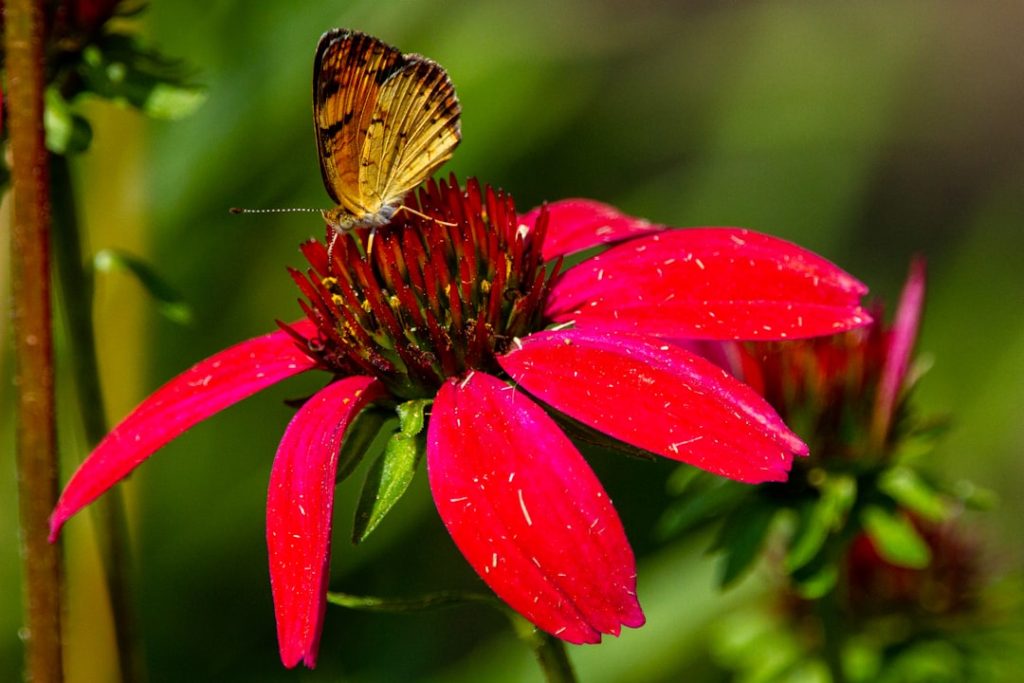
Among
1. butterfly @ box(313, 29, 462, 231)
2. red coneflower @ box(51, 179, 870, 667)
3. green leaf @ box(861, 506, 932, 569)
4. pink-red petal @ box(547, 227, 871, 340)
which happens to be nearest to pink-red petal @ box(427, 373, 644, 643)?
red coneflower @ box(51, 179, 870, 667)

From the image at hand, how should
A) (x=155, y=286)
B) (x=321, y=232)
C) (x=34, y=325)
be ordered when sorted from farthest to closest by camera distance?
(x=321, y=232) → (x=155, y=286) → (x=34, y=325)

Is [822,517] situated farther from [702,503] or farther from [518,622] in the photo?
[518,622]

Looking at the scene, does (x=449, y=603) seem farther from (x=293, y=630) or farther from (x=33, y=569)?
(x=33, y=569)

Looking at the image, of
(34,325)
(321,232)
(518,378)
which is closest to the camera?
(34,325)

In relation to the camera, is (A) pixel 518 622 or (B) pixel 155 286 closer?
(A) pixel 518 622

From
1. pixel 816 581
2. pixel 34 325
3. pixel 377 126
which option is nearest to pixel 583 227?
pixel 377 126

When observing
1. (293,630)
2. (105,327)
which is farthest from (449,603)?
(105,327)

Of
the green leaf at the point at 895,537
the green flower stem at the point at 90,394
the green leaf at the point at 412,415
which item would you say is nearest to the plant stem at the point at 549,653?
the green leaf at the point at 412,415

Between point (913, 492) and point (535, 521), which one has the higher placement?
point (535, 521)
